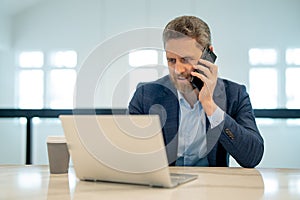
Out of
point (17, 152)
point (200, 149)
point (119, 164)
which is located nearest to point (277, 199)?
point (119, 164)

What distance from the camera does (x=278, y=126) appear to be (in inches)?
175

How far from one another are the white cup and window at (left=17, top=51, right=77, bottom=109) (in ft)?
13.4

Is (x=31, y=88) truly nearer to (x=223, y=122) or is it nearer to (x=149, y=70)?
(x=149, y=70)

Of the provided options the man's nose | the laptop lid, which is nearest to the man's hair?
the man's nose

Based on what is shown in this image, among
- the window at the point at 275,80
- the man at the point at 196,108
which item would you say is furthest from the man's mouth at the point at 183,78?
the window at the point at 275,80

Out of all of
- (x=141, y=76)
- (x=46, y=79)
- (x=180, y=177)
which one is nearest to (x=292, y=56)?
(x=46, y=79)

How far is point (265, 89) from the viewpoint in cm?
475

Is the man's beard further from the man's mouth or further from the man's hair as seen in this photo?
the man's hair

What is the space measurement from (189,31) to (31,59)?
4.23 m

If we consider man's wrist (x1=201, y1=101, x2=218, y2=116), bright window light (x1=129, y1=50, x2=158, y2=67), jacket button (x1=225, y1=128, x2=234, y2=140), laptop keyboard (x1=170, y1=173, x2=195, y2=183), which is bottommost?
laptop keyboard (x1=170, y1=173, x2=195, y2=183)

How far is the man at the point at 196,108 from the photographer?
4.38 ft

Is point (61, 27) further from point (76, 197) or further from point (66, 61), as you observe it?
point (76, 197)

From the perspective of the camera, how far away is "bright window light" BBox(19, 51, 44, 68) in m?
5.27

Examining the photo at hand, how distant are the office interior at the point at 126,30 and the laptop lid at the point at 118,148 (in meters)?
3.44
